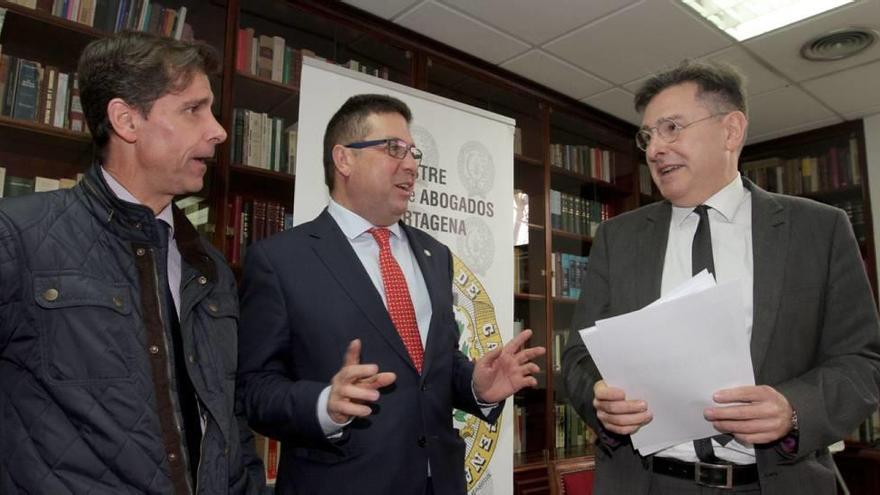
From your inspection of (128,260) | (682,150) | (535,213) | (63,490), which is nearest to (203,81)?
(128,260)

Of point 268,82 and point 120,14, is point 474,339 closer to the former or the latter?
point 268,82

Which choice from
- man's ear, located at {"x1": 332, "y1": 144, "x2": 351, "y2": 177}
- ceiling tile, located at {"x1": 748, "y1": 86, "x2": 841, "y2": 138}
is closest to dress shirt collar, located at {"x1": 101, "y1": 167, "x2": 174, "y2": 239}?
man's ear, located at {"x1": 332, "y1": 144, "x2": 351, "y2": 177}

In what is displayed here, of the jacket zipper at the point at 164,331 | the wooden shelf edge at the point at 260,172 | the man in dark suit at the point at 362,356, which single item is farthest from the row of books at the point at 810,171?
the jacket zipper at the point at 164,331

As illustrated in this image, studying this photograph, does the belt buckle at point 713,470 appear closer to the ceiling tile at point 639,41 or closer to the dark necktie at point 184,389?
the dark necktie at point 184,389

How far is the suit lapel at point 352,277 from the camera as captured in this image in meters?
1.56

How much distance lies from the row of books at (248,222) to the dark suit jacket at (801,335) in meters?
1.76

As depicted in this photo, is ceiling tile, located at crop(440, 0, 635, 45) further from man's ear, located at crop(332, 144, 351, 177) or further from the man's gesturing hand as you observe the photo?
the man's gesturing hand

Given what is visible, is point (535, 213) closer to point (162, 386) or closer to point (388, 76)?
point (388, 76)

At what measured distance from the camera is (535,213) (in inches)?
161

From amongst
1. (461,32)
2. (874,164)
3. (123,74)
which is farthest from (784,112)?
(123,74)

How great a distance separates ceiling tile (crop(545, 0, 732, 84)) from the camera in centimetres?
320

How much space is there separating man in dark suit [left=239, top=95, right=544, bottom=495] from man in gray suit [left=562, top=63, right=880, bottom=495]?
29cm

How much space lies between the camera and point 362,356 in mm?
1543

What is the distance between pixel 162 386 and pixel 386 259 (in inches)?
29.0
